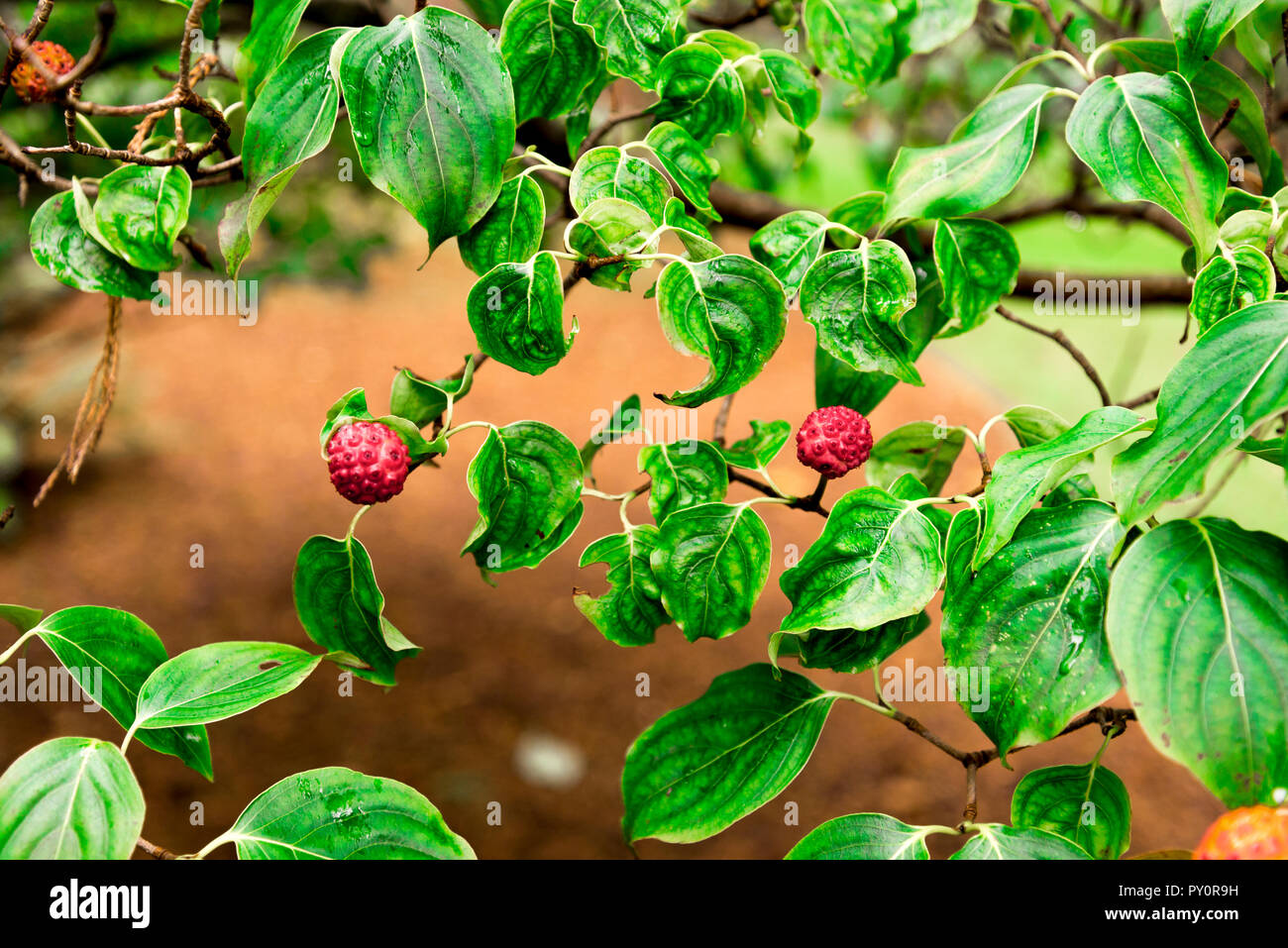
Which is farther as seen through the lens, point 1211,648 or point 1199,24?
point 1199,24

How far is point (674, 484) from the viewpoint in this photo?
2.37 ft

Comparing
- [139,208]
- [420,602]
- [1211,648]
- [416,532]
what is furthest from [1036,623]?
[416,532]

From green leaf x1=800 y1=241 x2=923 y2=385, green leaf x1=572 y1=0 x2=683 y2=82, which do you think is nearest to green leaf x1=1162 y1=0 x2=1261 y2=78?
green leaf x1=800 y1=241 x2=923 y2=385

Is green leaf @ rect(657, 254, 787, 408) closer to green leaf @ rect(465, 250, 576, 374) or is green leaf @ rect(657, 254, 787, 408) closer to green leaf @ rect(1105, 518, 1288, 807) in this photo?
green leaf @ rect(465, 250, 576, 374)

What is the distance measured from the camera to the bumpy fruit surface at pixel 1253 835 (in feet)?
1.52

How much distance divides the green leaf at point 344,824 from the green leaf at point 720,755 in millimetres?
174

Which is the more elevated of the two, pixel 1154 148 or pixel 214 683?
pixel 1154 148

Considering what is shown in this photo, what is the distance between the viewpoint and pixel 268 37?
666mm

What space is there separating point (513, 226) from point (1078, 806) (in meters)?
0.64

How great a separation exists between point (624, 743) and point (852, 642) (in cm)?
154

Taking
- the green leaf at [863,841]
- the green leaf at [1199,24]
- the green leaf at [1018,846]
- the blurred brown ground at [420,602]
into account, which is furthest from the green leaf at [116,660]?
the blurred brown ground at [420,602]

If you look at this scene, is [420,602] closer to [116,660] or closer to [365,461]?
[116,660]
